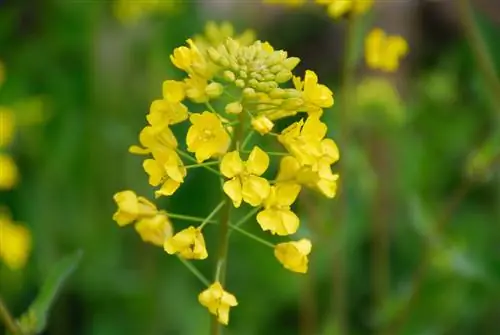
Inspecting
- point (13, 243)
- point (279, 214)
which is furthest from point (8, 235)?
point (279, 214)

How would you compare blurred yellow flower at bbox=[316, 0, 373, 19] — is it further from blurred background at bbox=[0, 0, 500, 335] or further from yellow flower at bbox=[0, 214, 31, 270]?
yellow flower at bbox=[0, 214, 31, 270]

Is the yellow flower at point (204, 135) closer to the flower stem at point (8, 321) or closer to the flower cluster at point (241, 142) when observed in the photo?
the flower cluster at point (241, 142)

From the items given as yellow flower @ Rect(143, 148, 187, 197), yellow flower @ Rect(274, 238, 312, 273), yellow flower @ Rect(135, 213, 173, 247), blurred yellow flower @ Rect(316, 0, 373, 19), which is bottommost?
yellow flower @ Rect(135, 213, 173, 247)

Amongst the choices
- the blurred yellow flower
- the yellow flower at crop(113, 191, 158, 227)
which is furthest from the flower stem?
the blurred yellow flower

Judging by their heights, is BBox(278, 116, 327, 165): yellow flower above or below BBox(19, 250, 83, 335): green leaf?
above

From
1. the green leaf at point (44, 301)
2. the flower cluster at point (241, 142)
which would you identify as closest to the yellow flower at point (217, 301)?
the flower cluster at point (241, 142)

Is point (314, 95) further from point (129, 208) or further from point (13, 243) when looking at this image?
point (13, 243)
